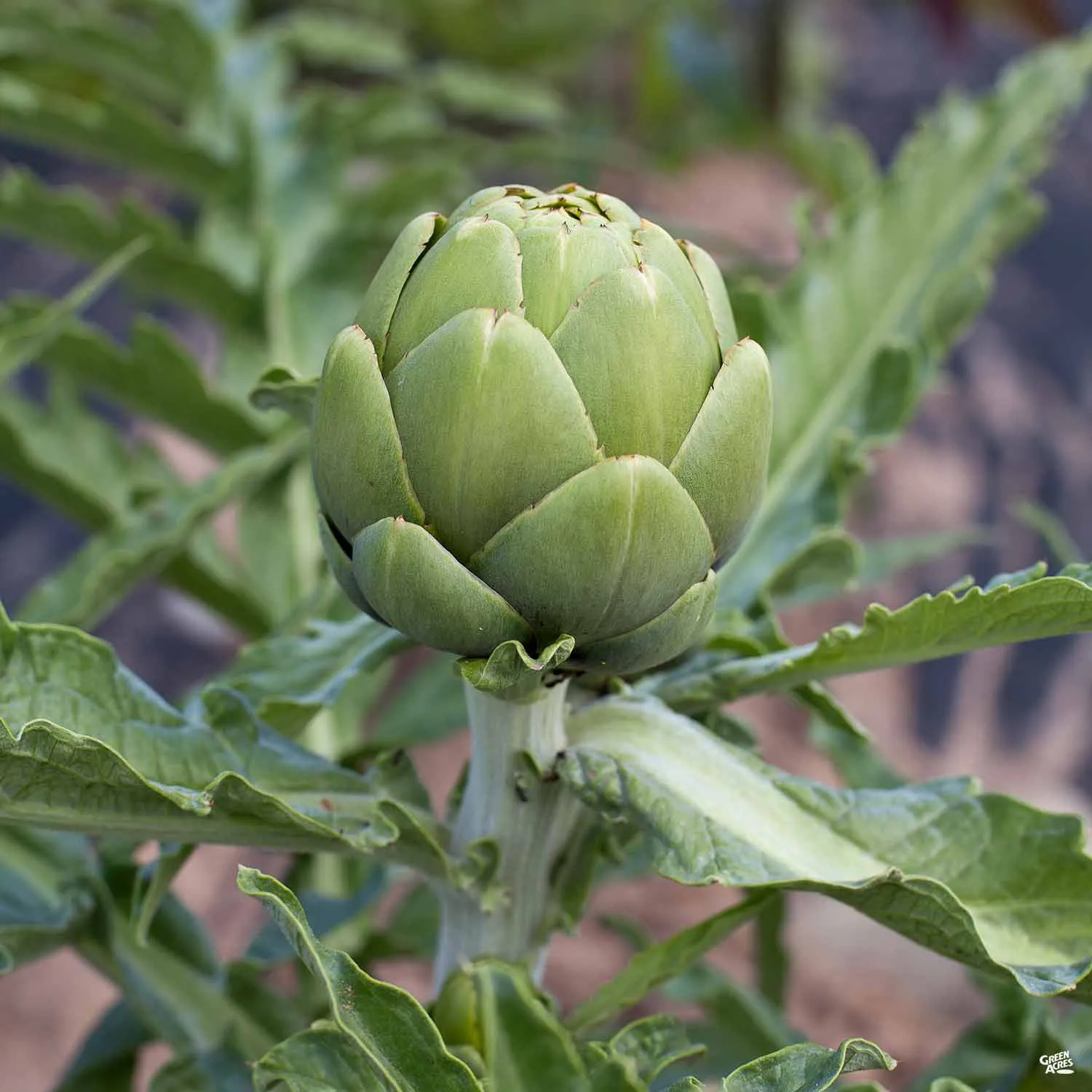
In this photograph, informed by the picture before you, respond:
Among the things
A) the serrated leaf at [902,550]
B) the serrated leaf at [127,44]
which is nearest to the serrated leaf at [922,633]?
the serrated leaf at [902,550]

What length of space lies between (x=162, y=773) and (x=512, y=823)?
0.11 meters

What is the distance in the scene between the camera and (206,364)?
154 centimetres

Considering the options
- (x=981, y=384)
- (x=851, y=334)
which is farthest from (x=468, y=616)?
(x=981, y=384)

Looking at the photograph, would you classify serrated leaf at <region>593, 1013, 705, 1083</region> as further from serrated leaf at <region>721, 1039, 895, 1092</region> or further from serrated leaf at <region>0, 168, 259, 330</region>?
serrated leaf at <region>0, 168, 259, 330</region>

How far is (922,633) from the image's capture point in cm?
42

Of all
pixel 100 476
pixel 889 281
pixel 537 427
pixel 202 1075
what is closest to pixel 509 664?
pixel 537 427

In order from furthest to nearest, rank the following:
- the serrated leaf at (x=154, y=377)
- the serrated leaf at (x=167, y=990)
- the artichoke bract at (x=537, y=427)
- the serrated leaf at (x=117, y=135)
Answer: the serrated leaf at (x=117, y=135), the serrated leaf at (x=154, y=377), the serrated leaf at (x=167, y=990), the artichoke bract at (x=537, y=427)

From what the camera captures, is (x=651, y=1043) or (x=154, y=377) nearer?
(x=651, y=1043)

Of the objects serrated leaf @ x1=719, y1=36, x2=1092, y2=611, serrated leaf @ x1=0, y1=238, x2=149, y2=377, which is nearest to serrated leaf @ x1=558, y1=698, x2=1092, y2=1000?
serrated leaf @ x1=719, y1=36, x2=1092, y2=611

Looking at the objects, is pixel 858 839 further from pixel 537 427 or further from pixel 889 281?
pixel 889 281

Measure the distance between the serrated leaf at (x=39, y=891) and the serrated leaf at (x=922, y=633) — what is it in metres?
0.25

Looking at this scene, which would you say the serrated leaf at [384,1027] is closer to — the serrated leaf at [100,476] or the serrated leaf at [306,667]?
the serrated leaf at [306,667]

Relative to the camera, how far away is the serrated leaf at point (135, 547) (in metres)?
0.58

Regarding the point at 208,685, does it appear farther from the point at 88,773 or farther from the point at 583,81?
the point at 583,81
